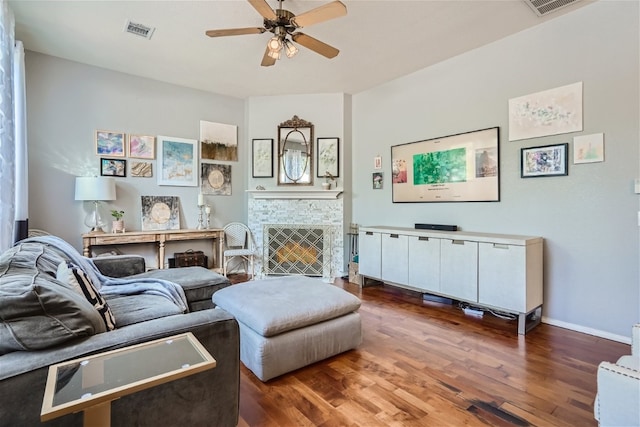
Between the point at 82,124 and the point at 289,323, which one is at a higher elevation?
the point at 82,124

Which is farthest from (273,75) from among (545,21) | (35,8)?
(545,21)

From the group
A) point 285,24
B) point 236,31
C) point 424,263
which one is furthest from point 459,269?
point 236,31

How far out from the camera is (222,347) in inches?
55.8

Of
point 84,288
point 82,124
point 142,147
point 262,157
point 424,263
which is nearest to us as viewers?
point 84,288

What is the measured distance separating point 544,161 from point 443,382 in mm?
2287

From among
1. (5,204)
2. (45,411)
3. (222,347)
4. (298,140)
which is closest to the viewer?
(45,411)

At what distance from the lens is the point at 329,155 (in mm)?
4809

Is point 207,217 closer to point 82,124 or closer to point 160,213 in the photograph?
point 160,213

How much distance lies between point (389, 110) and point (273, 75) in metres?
1.67

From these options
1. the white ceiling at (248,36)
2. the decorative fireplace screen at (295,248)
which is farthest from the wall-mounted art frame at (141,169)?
the decorative fireplace screen at (295,248)

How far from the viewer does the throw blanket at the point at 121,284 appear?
2.22m

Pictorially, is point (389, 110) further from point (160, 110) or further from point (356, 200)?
point (160, 110)

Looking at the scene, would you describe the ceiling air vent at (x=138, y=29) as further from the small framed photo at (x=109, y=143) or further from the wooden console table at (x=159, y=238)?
the wooden console table at (x=159, y=238)

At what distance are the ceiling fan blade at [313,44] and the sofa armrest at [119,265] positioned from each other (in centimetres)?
250
